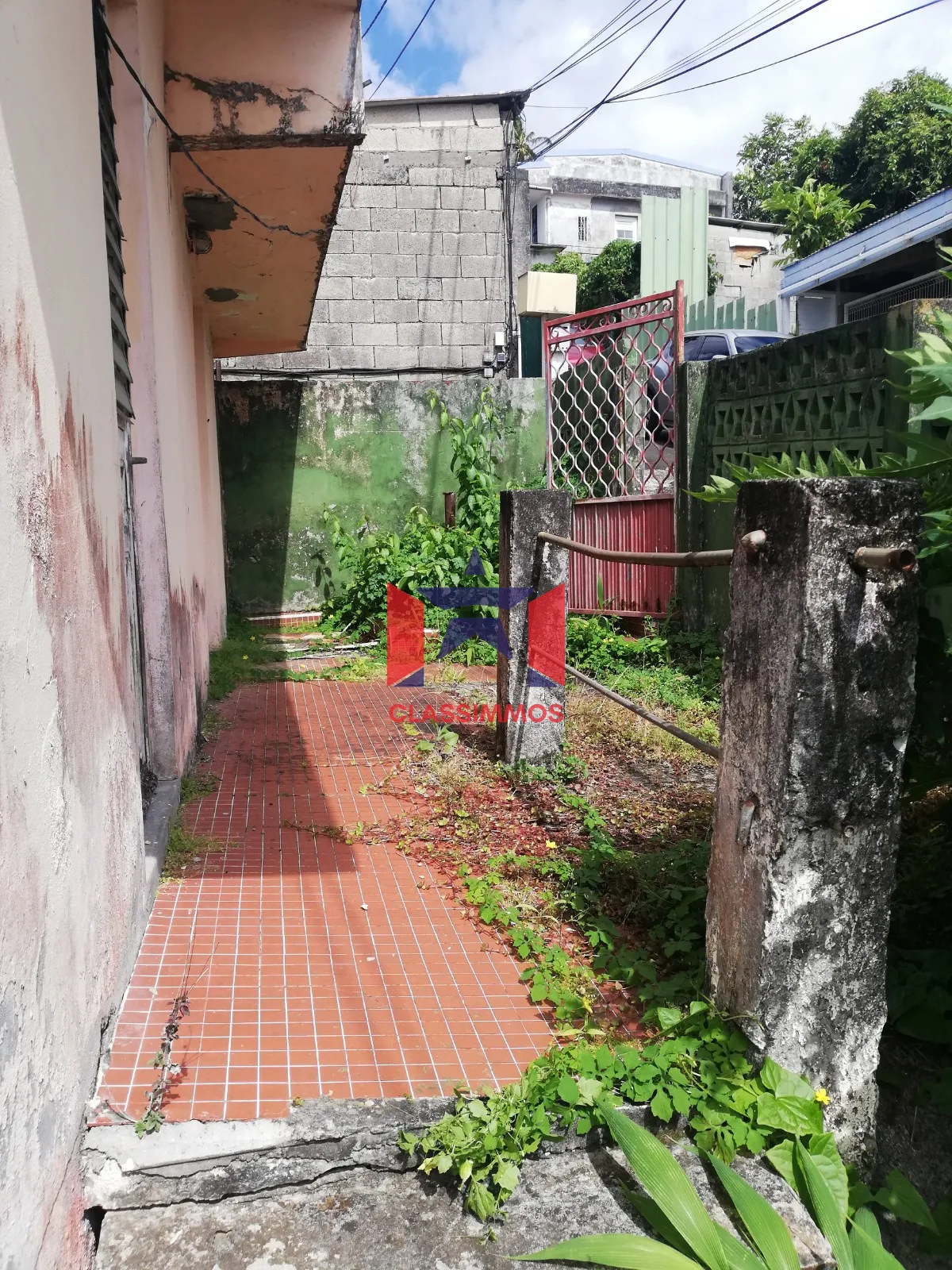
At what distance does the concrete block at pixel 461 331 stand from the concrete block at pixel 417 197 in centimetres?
127

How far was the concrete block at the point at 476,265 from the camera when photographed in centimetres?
1038

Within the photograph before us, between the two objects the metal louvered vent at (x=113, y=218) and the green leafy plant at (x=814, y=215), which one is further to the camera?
the green leafy plant at (x=814, y=215)

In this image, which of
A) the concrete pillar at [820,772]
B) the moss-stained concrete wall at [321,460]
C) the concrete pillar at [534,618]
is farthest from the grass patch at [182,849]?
the moss-stained concrete wall at [321,460]

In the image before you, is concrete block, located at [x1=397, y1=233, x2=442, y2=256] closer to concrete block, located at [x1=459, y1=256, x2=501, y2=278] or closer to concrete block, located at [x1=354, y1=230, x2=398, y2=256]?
concrete block, located at [x1=354, y1=230, x2=398, y2=256]

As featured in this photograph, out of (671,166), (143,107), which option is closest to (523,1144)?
(143,107)

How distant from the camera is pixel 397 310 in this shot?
34.1 feet

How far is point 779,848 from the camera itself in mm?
2020

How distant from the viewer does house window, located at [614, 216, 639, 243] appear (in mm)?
30672

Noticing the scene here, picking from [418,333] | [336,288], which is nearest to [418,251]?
[418,333]

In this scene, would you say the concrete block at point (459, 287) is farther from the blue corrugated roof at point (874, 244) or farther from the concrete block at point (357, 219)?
the blue corrugated roof at point (874, 244)

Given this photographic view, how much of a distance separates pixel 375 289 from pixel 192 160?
20.0 feet

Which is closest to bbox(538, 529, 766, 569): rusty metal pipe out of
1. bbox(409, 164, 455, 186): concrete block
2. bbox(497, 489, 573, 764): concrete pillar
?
bbox(497, 489, 573, 764): concrete pillar

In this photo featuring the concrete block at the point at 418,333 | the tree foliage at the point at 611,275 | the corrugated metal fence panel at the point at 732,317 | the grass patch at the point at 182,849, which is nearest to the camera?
the grass patch at the point at 182,849

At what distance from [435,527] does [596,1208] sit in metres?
6.62
